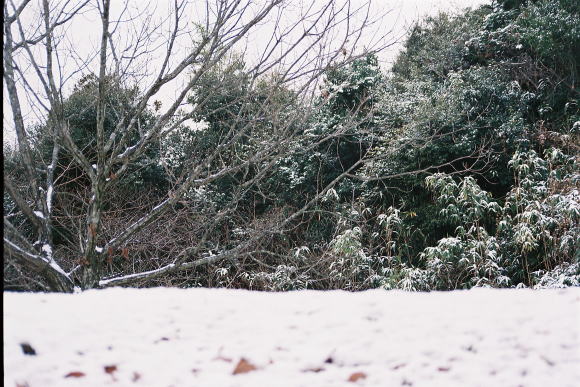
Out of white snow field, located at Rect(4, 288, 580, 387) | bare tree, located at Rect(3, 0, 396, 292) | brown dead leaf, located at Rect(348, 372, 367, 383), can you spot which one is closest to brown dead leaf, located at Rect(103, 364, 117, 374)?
white snow field, located at Rect(4, 288, 580, 387)

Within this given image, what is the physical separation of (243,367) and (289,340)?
0.59 ft

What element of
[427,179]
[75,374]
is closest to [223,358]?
[75,374]

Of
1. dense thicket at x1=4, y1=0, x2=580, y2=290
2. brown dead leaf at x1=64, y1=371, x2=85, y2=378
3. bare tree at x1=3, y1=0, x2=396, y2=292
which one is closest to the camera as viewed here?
brown dead leaf at x1=64, y1=371, x2=85, y2=378

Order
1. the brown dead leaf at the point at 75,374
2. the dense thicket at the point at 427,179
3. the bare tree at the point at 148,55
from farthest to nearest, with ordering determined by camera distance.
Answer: the dense thicket at the point at 427,179 < the bare tree at the point at 148,55 < the brown dead leaf at the point at 75,374

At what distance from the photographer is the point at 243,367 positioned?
3.18 ft

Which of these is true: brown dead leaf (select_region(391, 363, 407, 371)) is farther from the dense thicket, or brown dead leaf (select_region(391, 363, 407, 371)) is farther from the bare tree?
the dense thicket

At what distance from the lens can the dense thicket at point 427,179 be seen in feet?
16.2

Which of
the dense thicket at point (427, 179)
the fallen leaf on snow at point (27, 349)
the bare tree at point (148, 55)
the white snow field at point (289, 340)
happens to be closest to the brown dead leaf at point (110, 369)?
the white snow field at point (289, 340)

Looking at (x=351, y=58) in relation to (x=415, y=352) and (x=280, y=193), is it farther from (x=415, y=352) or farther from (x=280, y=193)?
(x=280, y=193)

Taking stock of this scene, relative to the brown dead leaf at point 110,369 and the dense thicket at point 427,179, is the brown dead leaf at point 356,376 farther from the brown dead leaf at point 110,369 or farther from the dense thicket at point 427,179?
the dense thicket at point 427,179

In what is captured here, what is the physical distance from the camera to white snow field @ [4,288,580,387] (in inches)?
37.4

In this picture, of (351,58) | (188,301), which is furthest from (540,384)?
(351,58)

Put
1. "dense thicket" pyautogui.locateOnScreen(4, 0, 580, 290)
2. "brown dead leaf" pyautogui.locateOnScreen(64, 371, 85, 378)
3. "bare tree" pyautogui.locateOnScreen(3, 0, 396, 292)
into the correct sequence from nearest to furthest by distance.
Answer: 1. "brown dead leaf" pyautogui.locateOnScreen(64, 371, 85, 378)
2. "bare tree" pyautogui.locateOnScreen(3, 0, 396, 292)
3. "dense thicket" pyautogui.locateOnScreen(4, 0, 580, 290)

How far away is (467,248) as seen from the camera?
5.35 meters
